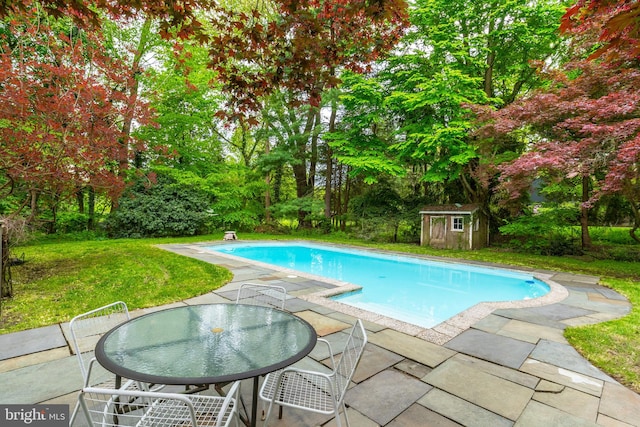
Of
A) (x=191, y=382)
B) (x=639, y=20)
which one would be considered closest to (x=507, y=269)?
(x=639, y=20)

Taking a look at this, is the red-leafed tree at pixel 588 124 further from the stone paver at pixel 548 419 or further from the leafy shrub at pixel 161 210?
the leafy shrub at pixel 161 210

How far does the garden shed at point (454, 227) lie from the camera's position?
35.4 feet

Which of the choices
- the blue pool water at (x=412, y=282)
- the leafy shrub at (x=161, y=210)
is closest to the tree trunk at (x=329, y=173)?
the blue pool water at (x=412, y=282)

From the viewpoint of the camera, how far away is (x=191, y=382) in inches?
52.7

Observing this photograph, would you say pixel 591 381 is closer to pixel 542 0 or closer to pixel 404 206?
pixel 404 206

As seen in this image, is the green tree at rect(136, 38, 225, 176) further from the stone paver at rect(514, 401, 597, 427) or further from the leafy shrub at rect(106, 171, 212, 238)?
the stone paver at rect(514, 401, 597, 427)

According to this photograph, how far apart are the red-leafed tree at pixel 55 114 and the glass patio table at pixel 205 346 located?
172 inches

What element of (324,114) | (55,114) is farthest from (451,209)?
(55,114)

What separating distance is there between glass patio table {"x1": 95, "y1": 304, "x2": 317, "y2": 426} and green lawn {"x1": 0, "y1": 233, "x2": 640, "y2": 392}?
2.46m

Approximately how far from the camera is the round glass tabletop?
143 cm

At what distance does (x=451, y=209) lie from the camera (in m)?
11.2

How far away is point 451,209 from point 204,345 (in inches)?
435

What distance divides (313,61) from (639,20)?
6.52 feet

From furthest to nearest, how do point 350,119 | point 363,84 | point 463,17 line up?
point 350,119 → point 363,84 → point 463,17
